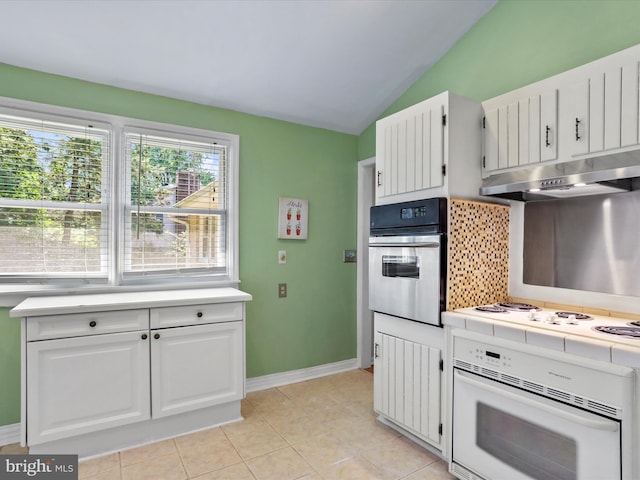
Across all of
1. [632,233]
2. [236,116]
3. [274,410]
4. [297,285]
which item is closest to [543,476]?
[632,233]

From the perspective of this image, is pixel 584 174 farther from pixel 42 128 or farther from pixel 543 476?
pixel 42 128

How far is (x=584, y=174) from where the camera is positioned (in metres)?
1.68

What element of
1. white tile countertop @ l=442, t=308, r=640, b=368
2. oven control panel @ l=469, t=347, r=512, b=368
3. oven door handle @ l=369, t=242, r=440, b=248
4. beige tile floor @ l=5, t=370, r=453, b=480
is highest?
oven door handle @ l=369, t=242, r=440, b=248

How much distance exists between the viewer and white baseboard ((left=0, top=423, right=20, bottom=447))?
7.75 feet

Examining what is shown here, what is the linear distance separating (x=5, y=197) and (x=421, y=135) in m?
2.68

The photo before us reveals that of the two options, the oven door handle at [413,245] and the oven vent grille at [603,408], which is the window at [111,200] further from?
the oven vent grille at [603,408]

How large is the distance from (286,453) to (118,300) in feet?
4.61

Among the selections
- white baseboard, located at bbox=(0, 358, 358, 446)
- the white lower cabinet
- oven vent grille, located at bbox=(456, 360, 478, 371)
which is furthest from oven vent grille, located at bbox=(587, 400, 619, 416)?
white baseboard, located at bbox=(0, 358, 358, 446)

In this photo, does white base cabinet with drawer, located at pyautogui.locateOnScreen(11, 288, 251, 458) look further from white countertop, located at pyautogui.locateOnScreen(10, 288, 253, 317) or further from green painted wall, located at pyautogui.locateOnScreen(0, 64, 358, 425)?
green painted wall, located at pyautogui.locateOnScreen(0, 64, 358, 425)

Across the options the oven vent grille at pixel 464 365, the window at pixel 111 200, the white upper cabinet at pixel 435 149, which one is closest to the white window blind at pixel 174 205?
the window at pixel 111 200

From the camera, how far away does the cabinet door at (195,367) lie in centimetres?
237

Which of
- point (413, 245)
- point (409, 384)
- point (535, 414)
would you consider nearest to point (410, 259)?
point (413, 245)

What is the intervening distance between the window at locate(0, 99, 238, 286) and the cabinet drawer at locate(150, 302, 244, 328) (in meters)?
0.53

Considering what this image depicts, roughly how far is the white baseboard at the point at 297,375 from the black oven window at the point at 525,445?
6.13ft
